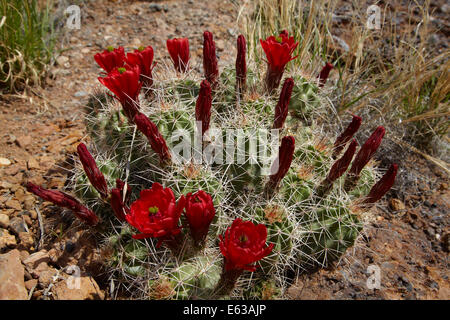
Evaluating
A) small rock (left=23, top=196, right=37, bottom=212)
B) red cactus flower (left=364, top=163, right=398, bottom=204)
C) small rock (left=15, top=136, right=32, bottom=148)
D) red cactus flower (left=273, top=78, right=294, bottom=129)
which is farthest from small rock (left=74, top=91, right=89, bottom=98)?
red cactus flower (left=364, top=163, right=398, bottom=204)

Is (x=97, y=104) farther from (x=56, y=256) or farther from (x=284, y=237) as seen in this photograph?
(x=284, y=237)

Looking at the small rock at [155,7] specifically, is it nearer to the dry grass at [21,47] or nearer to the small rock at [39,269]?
the dry grass at [21,47]

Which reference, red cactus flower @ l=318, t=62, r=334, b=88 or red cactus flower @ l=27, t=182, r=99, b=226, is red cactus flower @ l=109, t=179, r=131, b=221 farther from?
red cactus flower @ l=318, t=62, r=334, b=88

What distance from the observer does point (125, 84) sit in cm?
207

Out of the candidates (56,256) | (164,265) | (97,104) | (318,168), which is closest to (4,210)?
(56,256)

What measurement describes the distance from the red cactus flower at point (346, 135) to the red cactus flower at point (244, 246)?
104 cm

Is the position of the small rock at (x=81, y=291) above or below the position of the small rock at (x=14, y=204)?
below

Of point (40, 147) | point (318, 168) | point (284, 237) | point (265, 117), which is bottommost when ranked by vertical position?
point (40, 147)

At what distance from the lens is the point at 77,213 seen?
208cm

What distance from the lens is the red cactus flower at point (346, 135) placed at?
228 cm

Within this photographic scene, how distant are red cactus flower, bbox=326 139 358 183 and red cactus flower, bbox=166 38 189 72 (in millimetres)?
1232

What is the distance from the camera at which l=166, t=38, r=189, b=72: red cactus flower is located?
2549mm

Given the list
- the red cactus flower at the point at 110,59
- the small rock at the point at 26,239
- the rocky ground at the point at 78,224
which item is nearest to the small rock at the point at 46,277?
the rocky ground at the point at 78,224
